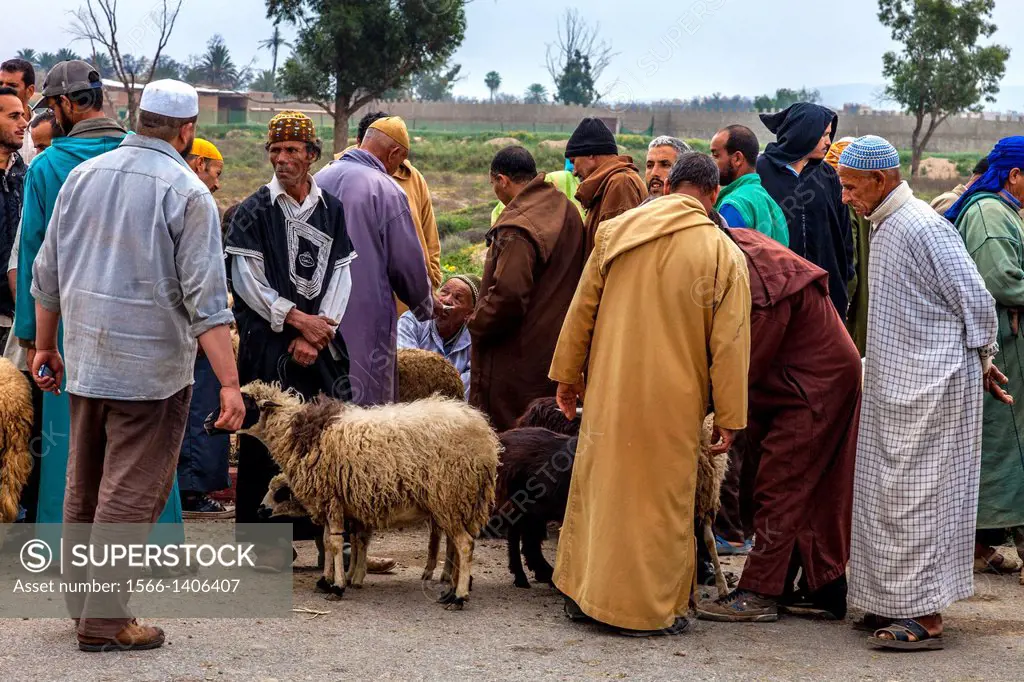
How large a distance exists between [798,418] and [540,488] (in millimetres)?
1387

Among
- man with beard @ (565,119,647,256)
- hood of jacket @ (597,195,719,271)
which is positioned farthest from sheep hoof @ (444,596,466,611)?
man with beard @ (565,119,647,256)

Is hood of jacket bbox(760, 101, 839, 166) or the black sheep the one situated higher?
hood of jacket bbox(760, 101, 839, 166)

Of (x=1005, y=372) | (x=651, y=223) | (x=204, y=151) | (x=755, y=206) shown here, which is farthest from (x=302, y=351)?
(x=1005, y=372)

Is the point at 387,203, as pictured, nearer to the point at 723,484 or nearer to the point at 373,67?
the point at 723,484

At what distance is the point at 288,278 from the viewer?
6445 mm

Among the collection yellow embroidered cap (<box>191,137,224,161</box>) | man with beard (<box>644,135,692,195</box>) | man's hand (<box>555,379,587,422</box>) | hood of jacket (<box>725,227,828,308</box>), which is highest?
man with beard (<box>644,135,692,195</box>)

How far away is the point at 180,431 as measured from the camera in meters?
5.17

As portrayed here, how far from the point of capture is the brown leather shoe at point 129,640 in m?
Answer: 4.98

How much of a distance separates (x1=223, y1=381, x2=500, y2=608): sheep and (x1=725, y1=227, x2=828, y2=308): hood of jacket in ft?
5.07

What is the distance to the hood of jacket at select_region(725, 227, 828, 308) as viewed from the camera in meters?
5.89

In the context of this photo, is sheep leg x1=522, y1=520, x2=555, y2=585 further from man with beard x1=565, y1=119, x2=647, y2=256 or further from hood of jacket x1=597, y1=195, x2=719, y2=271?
man with beard x1=565, y1=119, x2=647, y2=256

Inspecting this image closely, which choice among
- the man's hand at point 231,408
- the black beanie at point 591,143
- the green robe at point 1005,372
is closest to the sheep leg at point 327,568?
the man's hand at point 231,408

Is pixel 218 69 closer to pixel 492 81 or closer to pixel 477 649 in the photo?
pixel 492 81

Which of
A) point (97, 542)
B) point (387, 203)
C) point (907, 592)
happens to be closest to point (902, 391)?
point (907, 592)
